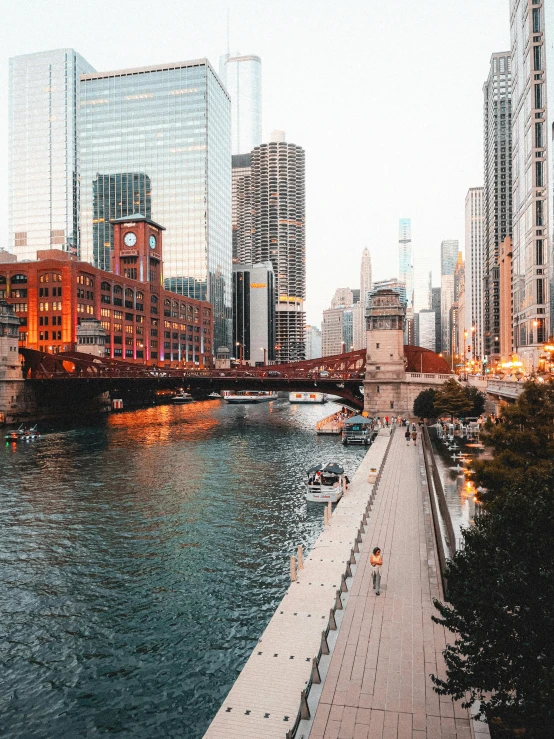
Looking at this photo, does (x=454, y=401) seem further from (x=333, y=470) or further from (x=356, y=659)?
(x=356, y=659)

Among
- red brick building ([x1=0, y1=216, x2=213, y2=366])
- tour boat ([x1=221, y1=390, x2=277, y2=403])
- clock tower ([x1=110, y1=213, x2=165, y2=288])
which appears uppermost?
clock tower ([x1=110, y1=213, x2=165, y2=288])

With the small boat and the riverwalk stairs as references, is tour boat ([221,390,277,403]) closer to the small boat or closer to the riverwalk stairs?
the small boat

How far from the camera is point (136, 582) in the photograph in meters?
28.4

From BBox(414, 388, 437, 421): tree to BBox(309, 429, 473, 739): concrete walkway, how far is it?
55.7 meters

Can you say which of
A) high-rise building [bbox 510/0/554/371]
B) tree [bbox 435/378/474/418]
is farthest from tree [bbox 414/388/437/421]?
high-rise building [bbox 510/0/554/371]

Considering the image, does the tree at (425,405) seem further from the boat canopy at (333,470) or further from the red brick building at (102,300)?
the red brick building at (102,300)

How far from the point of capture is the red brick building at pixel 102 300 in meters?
144

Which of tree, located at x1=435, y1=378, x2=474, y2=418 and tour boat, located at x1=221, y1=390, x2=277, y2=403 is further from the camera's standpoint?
tour boat, located at x1=221, y1=390, x2=277, y2=403

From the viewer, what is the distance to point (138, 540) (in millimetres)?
35438

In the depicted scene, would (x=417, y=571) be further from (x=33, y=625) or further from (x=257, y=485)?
(x=257, y=485)

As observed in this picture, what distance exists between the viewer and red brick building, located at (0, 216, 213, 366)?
472 ft

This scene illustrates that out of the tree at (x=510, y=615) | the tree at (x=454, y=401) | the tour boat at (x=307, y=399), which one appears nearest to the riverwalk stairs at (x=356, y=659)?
the tree at (x=510, y=615)

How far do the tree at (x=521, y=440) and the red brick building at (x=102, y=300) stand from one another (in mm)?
118986

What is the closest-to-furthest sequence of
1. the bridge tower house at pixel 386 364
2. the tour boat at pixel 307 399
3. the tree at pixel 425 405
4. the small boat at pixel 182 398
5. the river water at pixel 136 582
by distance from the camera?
the river water at pixel 136 582
the tree at pixel 425 405
the bridge tower house at pixel 386 364
the small boat at pixel 182 398
the tour boat at pixel 307 399
